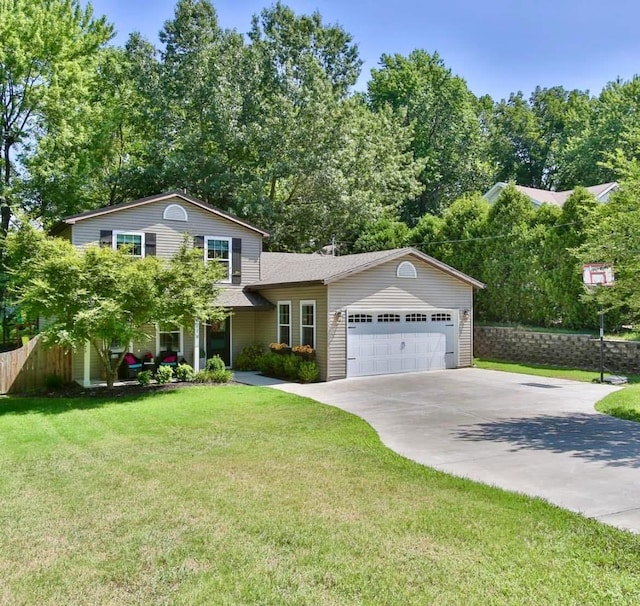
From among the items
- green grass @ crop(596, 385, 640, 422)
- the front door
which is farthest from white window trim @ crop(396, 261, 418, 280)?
green grass @ crop(596, 385, 640, 422)

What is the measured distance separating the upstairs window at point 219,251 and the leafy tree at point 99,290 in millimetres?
4008

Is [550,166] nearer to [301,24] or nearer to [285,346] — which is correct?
[301,24]

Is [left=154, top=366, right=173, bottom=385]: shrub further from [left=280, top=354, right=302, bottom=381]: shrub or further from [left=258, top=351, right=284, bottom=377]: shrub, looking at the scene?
[left=280, top=354, right=302, bottom=381]: shrub

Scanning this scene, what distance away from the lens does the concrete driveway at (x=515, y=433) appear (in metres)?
6.26

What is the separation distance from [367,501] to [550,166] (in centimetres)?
4362

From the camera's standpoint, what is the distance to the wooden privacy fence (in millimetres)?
14461

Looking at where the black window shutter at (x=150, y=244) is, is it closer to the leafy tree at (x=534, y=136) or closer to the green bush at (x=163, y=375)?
the green bush at (x=163, y=375)

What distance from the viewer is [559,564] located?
14.1 ft

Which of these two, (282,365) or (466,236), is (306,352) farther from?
(466,236)

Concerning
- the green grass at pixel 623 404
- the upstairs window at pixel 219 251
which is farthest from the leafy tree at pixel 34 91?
the green grass at pixel 623 404

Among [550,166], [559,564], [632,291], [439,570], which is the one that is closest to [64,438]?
[439,570]

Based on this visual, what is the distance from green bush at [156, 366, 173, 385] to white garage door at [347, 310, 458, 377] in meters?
5.22

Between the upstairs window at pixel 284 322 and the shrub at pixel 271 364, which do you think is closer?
the shrub at pixel 271 364

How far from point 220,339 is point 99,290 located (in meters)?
6.52
